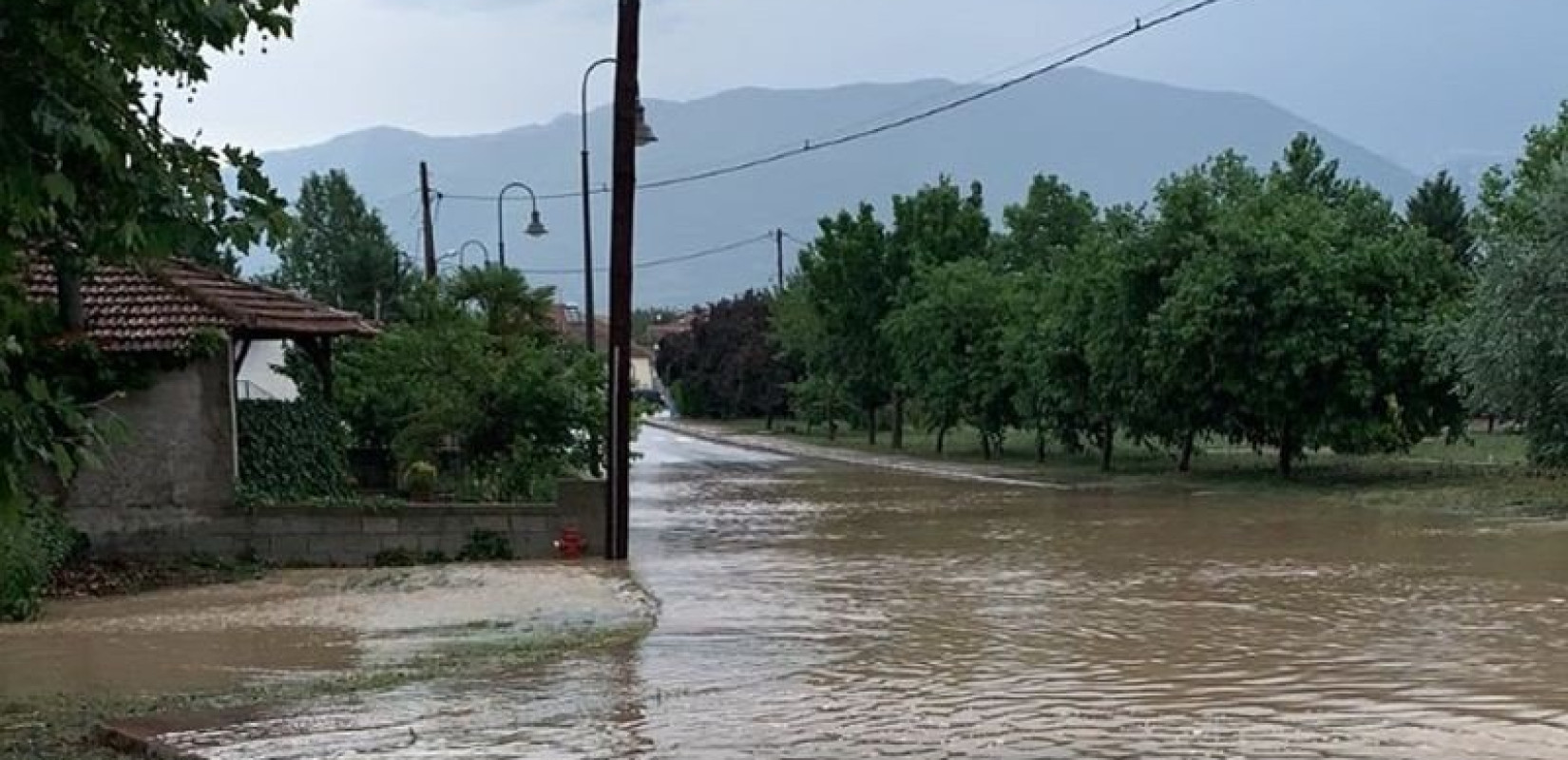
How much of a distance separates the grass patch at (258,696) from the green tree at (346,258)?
4649 cm

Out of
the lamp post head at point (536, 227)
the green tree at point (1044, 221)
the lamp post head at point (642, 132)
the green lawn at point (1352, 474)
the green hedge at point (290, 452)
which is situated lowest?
the green lawn at point (1352, 474)

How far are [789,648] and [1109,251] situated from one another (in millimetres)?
24777

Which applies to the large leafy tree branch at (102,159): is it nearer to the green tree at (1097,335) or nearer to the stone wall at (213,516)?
the stone wall at (213,516)

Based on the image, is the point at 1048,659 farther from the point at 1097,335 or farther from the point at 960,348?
the point at 960,348

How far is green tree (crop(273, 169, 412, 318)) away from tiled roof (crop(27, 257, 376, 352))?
3651 cm

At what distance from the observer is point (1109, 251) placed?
36906 millimetres

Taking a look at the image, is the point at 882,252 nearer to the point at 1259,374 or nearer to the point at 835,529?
the point at 1259,374

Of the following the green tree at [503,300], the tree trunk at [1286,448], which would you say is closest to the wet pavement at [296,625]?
the green tree at [503,300]

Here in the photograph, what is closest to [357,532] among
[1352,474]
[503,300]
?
[503,300]

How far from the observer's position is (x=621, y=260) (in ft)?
68.1

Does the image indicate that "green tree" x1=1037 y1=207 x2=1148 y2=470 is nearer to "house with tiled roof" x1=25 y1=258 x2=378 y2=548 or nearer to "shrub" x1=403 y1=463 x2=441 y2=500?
"shrub" x1=403 y1=463 x2=441 y2=500

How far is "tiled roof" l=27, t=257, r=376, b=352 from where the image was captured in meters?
21.1

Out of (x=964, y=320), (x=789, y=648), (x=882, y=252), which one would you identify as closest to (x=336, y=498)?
(x=789, y=648)

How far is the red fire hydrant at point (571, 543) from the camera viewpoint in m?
21.4
